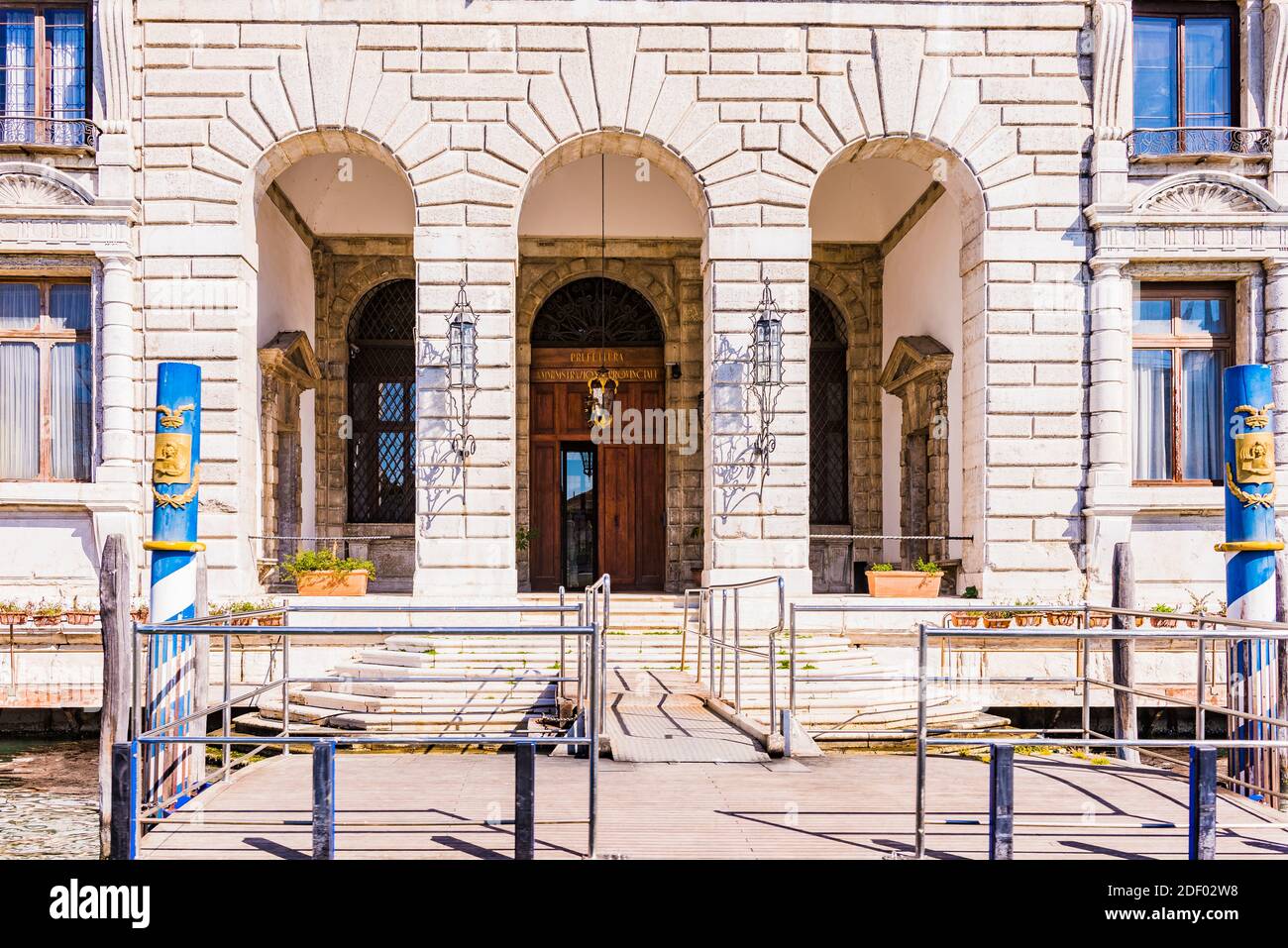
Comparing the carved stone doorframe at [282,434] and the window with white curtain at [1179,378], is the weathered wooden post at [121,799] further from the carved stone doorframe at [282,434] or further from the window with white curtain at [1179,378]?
the window with white curtain at [1179,378]

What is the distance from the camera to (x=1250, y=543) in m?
8.49

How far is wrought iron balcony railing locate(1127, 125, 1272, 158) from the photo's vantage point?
1345 cm

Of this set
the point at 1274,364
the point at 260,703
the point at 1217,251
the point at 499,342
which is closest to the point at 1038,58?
the point at 1217,251

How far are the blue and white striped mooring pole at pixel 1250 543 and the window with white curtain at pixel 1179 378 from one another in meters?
5.27

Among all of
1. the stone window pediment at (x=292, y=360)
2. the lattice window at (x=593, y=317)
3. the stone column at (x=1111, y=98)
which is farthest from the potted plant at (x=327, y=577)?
the stone column at (x=1111, y=98)

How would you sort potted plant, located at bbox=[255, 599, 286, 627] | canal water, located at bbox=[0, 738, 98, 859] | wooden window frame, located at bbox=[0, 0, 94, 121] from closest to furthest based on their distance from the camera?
canal water, located at bbox=[0, 738, 98, 859], potted plant, located at bbox=[255, 599, 286, 627], wooden window frame, located at bbox=[0, 0, 94, 121]

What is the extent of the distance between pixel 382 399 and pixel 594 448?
4.03 metres

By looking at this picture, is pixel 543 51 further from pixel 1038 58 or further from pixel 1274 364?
pixel 1274 364

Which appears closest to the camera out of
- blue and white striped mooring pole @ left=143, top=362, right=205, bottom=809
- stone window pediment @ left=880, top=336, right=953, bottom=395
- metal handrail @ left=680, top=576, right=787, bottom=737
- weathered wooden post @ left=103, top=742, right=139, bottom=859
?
weathered wooden post @ left=103, top=742, right=139, bottom=859

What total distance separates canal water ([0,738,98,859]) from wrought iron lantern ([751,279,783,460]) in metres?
8.40

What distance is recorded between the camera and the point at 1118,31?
13.3 meters

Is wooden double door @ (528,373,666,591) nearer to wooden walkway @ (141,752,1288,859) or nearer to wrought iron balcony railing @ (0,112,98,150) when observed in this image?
wrought iron balcony railing @ (0,112,98,150)

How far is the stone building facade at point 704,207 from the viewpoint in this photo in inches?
516

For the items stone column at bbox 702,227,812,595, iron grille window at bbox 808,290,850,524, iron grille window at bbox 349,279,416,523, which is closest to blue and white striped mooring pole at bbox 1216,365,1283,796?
stone column at bbox 702,227,812,595
